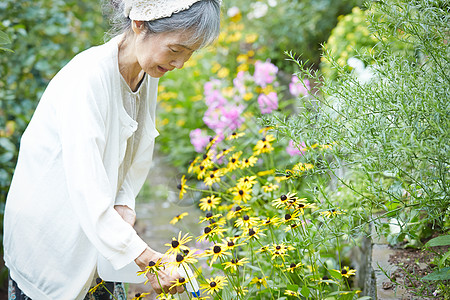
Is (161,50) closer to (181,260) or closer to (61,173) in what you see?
(61,173)

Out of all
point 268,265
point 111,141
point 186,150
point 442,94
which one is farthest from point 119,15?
point 186,150

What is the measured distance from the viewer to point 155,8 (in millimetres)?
1497

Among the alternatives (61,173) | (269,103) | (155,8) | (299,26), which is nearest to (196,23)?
(155,8)

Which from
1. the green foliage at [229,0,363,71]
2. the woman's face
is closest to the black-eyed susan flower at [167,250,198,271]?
the woman's face

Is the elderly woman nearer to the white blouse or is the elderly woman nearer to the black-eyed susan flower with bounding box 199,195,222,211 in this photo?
the white blouse

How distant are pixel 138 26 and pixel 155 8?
10 cm

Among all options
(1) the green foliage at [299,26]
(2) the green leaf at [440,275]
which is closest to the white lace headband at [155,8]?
(2) the green leaf at [440,275]

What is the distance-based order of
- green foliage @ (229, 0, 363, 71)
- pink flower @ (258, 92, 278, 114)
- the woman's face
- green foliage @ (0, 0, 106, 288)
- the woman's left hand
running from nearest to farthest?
1. the woman's face
2. the woman's left hand
3. green foliage @ (0, 0, 106, 288)
4. pink flower @ (258, 92, 278, 114)
5. green foliage @ (229, 0, 363, 71)

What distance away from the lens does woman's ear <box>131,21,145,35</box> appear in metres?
1.55

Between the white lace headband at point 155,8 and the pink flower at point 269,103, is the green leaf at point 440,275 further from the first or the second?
the pink flower at point 269,103

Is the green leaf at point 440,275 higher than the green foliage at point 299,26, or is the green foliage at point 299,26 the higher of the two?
the green leaf at point 440,275

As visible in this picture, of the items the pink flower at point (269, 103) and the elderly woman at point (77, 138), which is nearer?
the elderly woman at point (77, 138)

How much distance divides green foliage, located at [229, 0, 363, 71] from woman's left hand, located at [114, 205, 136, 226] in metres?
3.26

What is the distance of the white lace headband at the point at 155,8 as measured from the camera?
58.2 inches
